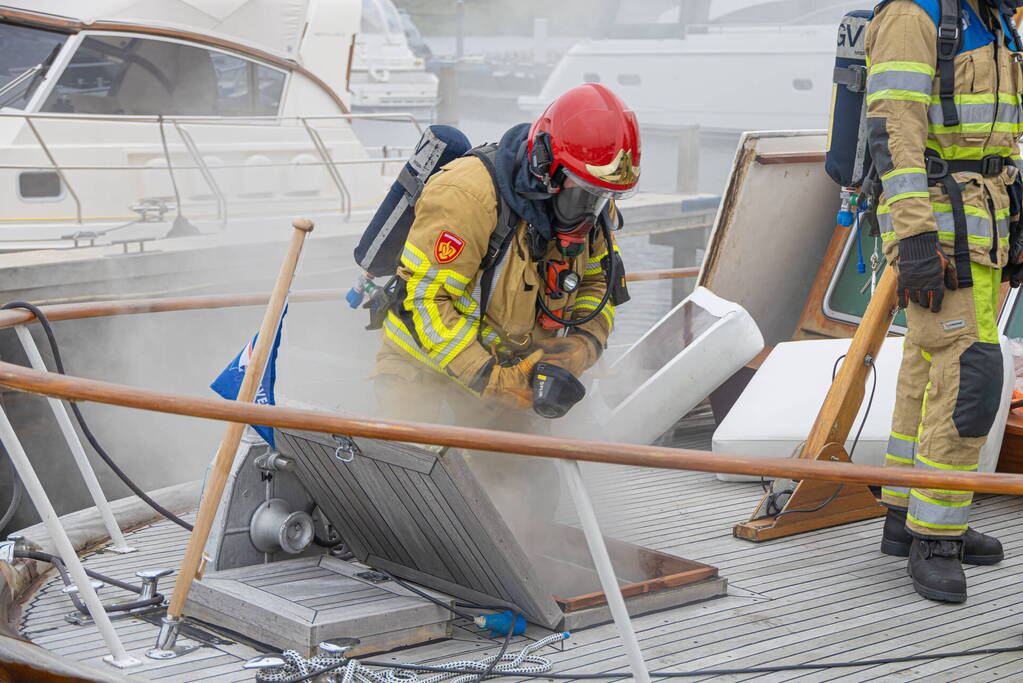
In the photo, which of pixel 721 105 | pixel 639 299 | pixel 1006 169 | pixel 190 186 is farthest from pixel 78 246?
pixel 721 105

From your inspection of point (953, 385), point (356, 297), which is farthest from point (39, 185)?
point (953, 385)

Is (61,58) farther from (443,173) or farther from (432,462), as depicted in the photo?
(432,462)

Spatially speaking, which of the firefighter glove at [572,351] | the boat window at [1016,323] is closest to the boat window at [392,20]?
the boat window at [1016,323]

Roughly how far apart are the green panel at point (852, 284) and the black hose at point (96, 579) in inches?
132

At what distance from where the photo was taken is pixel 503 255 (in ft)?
11.5

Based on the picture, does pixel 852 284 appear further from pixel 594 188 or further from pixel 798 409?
pixel 594 188

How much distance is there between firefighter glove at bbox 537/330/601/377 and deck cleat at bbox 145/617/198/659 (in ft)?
4.22

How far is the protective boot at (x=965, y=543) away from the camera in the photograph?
3.71 meters

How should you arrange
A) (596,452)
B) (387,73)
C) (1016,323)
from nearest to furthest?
(596,452)
(1016,323)
(387,73)

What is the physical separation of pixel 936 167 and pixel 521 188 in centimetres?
118

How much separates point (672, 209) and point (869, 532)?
7.73 meters

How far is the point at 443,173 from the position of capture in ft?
11.3

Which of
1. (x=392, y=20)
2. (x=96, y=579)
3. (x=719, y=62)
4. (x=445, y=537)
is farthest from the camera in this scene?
(x=392, y=20)

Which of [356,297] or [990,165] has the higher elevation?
[990,165]
